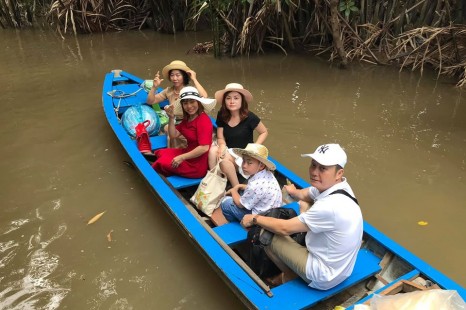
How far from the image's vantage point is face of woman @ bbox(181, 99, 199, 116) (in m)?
3.74

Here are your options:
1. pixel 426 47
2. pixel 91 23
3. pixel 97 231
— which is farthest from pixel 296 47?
pixel 97 231

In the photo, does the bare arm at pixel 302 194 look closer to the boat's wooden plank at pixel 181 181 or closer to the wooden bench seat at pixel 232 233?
the wooden bench seat at pixel 232 233

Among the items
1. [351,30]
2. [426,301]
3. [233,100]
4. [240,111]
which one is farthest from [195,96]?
[351,30]

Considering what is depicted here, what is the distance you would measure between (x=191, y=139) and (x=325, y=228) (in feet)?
6.83

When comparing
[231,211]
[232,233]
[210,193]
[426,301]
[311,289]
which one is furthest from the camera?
[210,193]

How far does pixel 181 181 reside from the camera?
12.9 feet

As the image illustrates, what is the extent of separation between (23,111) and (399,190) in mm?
5836

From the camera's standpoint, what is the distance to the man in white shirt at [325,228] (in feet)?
7.16

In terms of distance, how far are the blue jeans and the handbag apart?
0.33 ft

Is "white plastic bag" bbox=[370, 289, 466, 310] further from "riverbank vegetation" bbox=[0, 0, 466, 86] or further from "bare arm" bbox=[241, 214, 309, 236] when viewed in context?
"riverbank vegetation" bbox=[0, 0, 466, 86]

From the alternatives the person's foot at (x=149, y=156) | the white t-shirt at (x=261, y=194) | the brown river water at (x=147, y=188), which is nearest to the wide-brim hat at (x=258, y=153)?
the white t-shirt at (x=261, y=194)

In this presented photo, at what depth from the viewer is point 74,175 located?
4.76m

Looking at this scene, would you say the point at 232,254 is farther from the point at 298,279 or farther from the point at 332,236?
the point at 332,236

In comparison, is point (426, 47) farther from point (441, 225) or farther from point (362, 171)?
point (441, 225)
